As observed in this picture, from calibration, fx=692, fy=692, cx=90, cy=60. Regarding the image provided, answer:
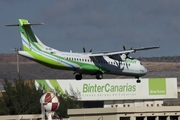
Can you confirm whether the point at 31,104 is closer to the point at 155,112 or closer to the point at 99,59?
the point at 155,112

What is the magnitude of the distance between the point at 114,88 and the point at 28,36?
233 ft

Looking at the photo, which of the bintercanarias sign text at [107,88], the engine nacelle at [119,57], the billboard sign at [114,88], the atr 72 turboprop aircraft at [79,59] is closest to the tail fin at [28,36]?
the atr 72 turboprop aircraft at [79,59]

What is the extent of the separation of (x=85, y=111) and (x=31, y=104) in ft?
50.0

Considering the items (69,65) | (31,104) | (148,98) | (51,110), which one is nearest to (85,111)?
(31,104)

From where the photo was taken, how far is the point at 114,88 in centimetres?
15388

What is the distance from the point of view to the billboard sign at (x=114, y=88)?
150500 mm

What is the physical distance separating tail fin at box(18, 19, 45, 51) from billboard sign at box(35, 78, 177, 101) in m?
63.5

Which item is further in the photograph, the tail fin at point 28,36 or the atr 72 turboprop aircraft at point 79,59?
the tail fin at point 28,36

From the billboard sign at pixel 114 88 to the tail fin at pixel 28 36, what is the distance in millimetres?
63543

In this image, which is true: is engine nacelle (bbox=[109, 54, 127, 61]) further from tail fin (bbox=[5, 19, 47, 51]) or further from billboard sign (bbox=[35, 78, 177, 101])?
billboard sign (bbox=[35, 78, 177, 101])

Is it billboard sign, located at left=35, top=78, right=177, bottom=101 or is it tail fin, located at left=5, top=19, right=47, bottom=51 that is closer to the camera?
tail fin, located at left=5, top=19, right=47, bottom=51

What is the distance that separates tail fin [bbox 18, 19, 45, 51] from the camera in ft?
275

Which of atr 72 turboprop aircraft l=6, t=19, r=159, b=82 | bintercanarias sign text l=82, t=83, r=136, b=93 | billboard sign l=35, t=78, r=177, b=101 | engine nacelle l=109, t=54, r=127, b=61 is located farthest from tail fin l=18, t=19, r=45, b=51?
bintercanarias sign text l=82, t=83, r=136, b=93

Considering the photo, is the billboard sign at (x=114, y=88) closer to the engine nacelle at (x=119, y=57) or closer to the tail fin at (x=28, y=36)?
the engine nacelle at (x=119, y=57)
